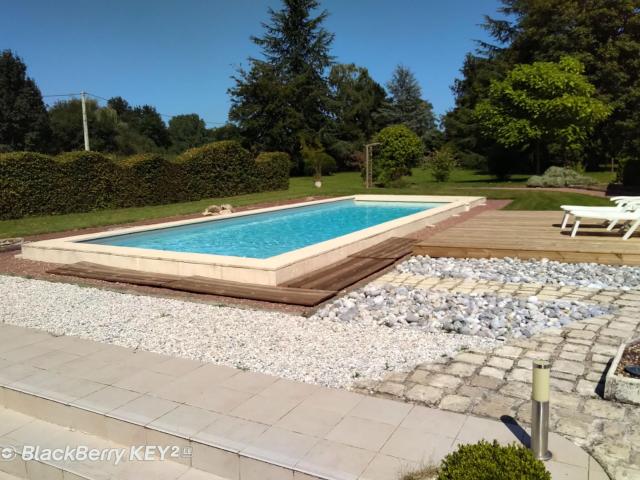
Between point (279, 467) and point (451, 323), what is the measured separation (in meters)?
2.73

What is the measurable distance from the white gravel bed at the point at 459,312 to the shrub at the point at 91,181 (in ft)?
39.7

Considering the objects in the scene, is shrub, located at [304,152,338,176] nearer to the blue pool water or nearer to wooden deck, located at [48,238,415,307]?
the blue pool water

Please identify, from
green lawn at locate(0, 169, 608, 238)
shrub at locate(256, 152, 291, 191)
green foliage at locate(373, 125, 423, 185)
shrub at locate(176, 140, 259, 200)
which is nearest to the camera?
green lawn at locate(0, 169, 608, 238)

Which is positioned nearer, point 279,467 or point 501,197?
point 279,467

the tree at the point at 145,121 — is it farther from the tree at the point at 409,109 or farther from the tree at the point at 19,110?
the tree at the point at 409,109

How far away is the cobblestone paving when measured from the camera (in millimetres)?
2812

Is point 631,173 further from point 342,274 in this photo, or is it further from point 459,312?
point 459,312

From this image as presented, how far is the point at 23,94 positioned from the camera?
148 ft

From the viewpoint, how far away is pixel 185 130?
7488 cm

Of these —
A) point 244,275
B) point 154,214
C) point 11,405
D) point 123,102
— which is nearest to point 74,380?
point 11,405

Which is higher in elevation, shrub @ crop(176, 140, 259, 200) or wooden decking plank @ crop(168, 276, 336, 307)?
shrub @ crop(176, 140, 259, 200)

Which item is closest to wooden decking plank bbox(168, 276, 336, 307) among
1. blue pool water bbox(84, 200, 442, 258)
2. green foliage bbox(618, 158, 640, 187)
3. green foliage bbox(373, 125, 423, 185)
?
blue pool water bbox(84, 200, 442, 258)

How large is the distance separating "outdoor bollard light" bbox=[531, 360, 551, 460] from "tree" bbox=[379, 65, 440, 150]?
46343 mm

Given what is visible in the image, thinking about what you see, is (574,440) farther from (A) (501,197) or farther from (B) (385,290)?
(A) (501,197)
